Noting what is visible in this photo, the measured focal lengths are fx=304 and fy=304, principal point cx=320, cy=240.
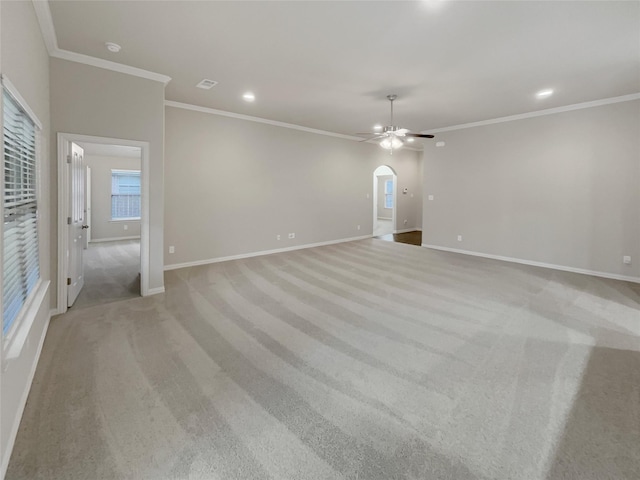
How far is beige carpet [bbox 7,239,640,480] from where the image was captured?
5.33 ft

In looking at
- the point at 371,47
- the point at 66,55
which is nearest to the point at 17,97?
the point at 66,55

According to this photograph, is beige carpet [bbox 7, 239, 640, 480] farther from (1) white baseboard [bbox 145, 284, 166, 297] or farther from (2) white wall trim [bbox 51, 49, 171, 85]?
(2) white wall trim [bbox 51, 49, 171, 85]

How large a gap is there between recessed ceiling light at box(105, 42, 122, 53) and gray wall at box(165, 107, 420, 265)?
6.09 ft

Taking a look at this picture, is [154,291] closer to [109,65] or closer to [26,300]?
[26,300]

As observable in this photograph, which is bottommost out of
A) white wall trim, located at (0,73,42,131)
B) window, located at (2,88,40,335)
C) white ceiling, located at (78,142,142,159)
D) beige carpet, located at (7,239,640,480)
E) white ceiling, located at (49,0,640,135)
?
beige carpet, located at (7,239,640,480)

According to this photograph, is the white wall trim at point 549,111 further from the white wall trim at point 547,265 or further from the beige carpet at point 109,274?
the beige carpet at point 109,274

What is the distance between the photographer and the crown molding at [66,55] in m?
2.70

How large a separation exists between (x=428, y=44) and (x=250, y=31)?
73.8 inches

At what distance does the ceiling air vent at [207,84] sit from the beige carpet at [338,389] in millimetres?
3023

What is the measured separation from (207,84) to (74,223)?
2616 mm

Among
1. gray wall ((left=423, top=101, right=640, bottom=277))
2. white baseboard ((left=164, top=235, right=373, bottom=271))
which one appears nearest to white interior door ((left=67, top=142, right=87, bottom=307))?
white baseboard ((left=164, top=235, right=373, bottom=271))

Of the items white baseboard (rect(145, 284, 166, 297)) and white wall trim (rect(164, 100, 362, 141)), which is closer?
white baseboard (rect(145, 284, 166, 297))

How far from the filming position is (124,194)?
9.28 metres

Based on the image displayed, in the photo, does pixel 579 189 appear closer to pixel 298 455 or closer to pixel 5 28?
pixel 298 455
